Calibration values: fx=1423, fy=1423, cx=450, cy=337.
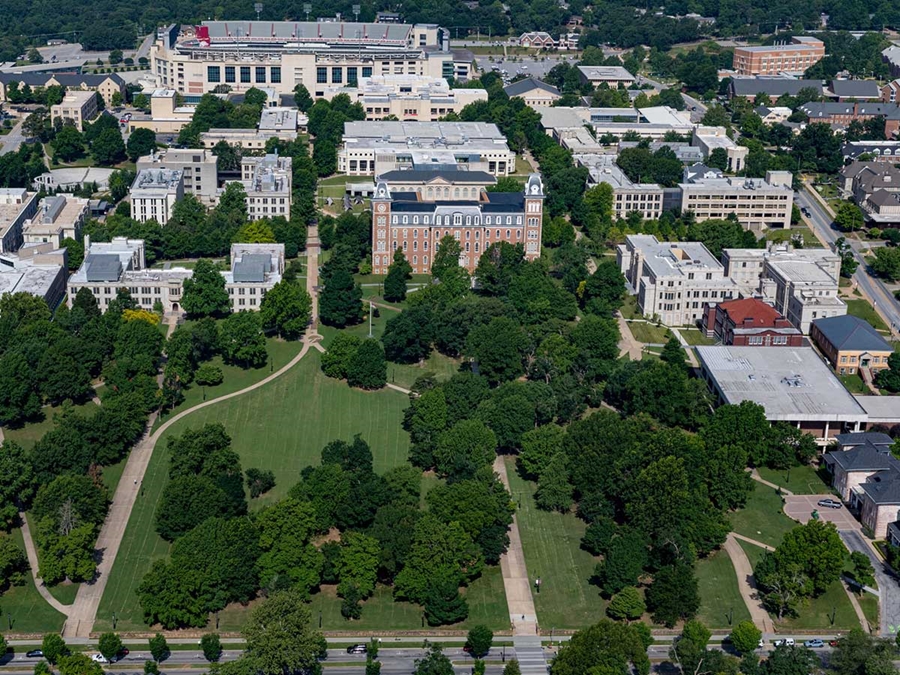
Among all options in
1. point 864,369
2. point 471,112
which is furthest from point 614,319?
point 471,112

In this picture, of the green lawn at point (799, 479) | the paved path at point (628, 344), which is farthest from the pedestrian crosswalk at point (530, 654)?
the paved path at point (628, 344)

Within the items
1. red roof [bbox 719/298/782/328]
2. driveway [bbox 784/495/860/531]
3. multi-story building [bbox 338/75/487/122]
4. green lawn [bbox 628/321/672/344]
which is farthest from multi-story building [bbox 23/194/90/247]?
driveway [bbox 784/495/860/531]

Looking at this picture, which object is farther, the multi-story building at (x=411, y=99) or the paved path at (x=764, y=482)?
the multi-story building at (x=411, y=99)

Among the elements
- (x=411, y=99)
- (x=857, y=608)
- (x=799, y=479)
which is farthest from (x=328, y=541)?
(x=411, y=99)

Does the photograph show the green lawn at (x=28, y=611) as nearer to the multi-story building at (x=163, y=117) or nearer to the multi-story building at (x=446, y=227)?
the multi-story building at (x=446, y=227)

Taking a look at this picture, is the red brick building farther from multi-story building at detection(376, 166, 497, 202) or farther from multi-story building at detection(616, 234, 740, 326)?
multi-story building at detection(376, 166, 497, 202)

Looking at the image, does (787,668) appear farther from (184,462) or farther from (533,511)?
(184,462)
